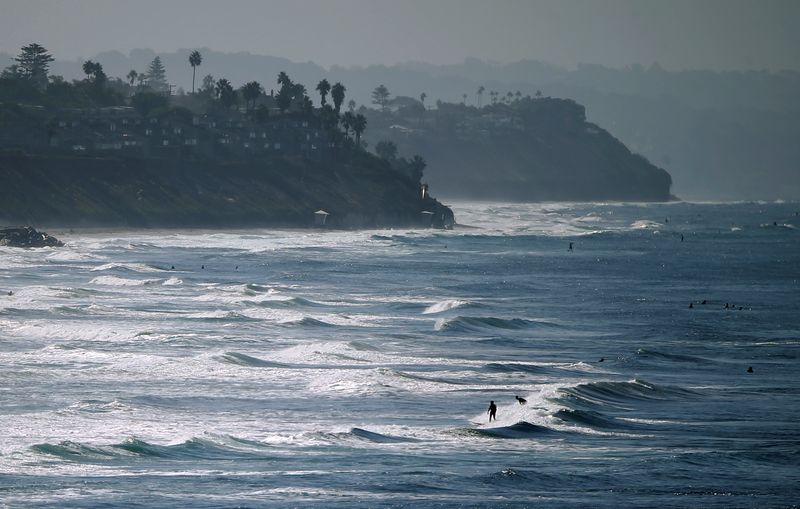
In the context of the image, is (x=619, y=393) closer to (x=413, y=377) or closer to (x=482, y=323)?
(x=413, y=377)

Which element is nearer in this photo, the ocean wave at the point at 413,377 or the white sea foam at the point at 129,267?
the ocean wave at the point at 413,377

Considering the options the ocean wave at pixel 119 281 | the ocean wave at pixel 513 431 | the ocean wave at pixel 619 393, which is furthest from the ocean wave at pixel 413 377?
the ocean wave at pixel 119 281

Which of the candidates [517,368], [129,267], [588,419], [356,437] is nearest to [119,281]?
[129,267]

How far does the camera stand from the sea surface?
39750mm

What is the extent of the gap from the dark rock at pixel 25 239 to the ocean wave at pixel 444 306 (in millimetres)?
61306

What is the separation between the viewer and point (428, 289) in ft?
350

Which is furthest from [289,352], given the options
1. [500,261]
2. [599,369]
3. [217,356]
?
[500,261]

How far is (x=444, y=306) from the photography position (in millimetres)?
90500

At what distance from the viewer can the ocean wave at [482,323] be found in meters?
79.1

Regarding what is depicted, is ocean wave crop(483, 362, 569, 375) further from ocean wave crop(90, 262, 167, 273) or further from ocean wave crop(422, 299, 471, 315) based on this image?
ocean wave crop(90, 262, 167, 273)

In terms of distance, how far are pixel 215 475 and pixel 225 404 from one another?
12072mm

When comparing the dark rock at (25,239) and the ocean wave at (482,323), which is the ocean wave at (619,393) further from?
the dark rock at (25,239)

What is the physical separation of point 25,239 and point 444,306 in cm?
6408

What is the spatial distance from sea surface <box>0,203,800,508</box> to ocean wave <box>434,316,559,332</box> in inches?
11.1
